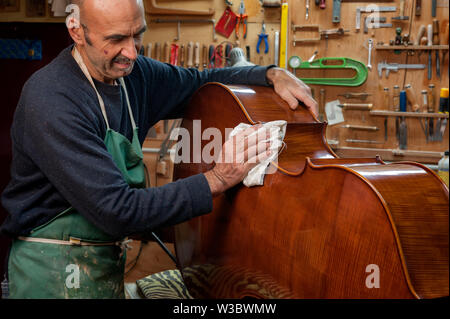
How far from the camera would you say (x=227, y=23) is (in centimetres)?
393

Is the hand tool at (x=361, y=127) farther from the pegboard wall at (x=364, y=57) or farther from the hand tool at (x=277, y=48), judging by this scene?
the hand tool at (x=277, y=48)

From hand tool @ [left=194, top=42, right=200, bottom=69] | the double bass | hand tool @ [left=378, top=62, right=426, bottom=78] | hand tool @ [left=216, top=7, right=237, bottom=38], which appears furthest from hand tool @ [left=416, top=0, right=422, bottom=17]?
the double bass

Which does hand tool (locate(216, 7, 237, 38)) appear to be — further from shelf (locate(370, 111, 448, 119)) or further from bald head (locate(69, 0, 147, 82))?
bald head (locate(69, 0, 147, 82))

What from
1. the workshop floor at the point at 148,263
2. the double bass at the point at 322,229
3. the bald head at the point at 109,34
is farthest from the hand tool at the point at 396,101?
the bald head at the point at 109,34

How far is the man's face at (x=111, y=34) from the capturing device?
4.93ft

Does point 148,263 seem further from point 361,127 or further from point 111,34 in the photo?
point 111,34

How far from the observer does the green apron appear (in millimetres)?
1599

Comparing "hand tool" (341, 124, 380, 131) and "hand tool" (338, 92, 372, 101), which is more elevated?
"hand tool" (338, 92, 372, 101)

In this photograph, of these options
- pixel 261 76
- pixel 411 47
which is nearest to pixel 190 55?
pixel 411 47

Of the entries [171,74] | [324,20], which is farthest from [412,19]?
[171,74]

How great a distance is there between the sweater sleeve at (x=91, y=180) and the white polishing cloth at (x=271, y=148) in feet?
0.51

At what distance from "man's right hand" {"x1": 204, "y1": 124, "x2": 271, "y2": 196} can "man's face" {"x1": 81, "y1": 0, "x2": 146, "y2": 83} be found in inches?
20.8

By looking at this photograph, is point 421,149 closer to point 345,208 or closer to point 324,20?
point 324,20

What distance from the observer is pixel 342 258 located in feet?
3.62
